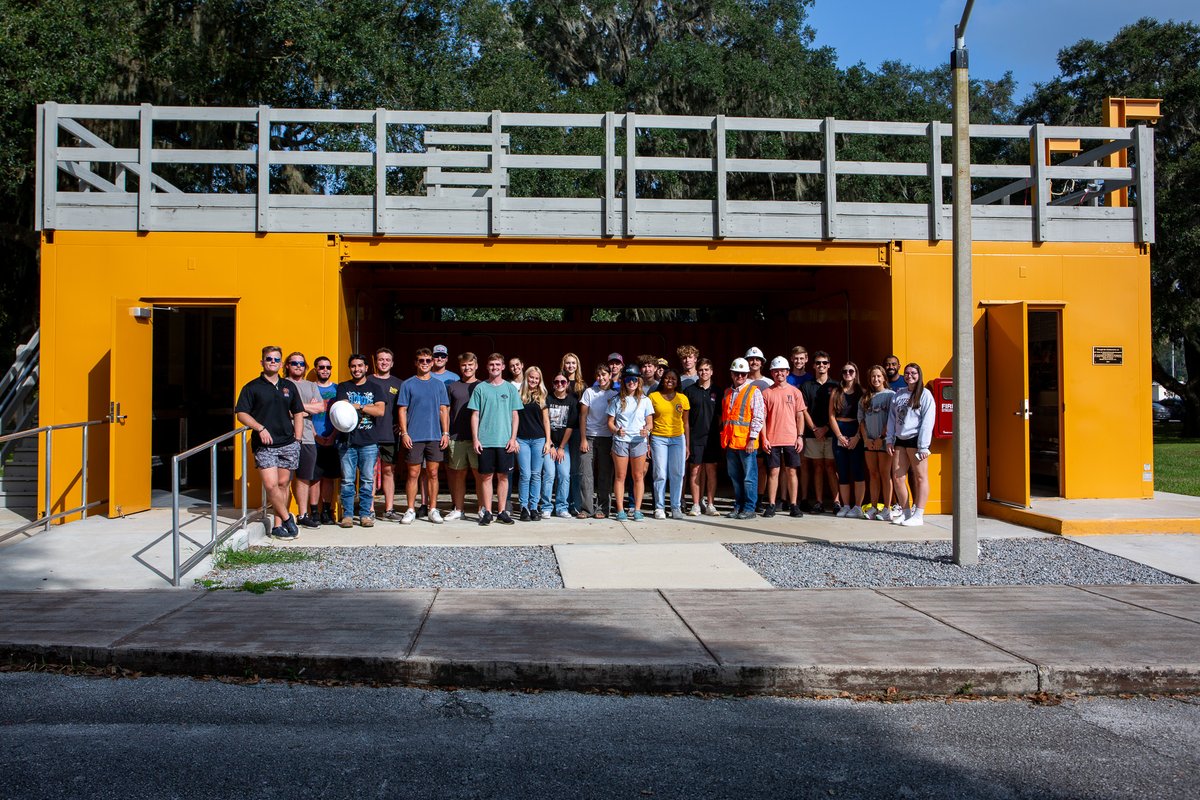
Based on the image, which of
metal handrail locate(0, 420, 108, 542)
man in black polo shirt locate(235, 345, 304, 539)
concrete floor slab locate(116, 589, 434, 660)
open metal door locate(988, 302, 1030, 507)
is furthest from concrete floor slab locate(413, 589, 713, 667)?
open metal door locate(988, 302, 1030, 507)

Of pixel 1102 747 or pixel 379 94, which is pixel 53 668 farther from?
pixel 379 94

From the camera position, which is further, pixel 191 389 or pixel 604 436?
pixel 191 389

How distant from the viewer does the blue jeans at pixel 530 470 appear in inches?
402

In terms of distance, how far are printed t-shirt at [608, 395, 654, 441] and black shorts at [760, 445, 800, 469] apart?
→ 149 cm

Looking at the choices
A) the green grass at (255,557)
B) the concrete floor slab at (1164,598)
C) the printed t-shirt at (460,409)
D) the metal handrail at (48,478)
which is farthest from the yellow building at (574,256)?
the concrete floor slab at (1164,598)

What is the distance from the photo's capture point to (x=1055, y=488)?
1219cm

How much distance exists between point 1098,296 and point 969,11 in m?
4.95

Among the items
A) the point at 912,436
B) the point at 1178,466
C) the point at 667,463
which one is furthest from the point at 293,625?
the point at 1178,466

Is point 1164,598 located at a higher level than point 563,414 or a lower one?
lower

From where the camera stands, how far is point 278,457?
8789 mm

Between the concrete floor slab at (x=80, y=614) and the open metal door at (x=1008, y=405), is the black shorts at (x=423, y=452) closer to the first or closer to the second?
the concrete floor slab at (x=80, y=614)

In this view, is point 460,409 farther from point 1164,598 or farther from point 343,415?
point 1164,598

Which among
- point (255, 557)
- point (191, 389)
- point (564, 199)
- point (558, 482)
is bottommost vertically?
point (255, 557)

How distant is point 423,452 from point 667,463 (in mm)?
2672
